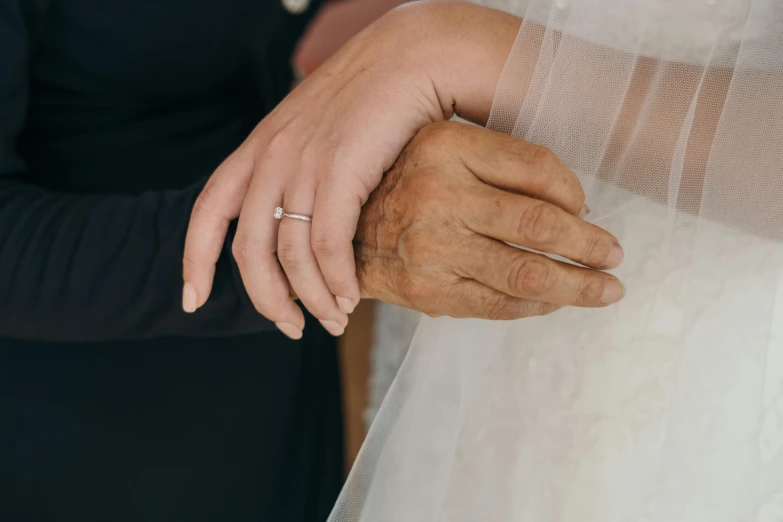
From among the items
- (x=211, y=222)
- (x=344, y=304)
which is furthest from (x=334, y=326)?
(x=211, y=222)

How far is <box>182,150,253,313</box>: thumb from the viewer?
55 cm

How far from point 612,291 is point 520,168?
10 cm

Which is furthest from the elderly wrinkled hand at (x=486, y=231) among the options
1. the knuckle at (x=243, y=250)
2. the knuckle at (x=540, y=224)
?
the knuckle at (x=243, y=250)

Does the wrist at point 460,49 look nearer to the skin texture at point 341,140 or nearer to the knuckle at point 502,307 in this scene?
the skin texture at point 341,140

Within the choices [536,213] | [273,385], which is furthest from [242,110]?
[536,213]

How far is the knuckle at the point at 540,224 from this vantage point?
0.41 m

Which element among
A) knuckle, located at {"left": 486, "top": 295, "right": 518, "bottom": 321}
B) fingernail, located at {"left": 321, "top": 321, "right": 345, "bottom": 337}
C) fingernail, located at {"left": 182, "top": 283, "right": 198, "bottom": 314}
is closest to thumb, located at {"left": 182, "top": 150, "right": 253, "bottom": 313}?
fingernail, located at {"left": 182, "top": 283, "right": 198, "bottom": 314}

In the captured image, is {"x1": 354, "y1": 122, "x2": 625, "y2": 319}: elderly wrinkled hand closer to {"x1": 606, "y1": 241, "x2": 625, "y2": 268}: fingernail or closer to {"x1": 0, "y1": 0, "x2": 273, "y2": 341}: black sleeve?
{"x1": 606, "y1": 241, "x2": 625, "y2": 268}: fingernail

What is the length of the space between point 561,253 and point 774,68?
0.17 meters

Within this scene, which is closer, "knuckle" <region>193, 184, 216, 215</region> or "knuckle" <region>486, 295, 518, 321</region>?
"knuckle" <region>486, 295, 518, 321</region>

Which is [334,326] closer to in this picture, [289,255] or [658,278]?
[289,255]

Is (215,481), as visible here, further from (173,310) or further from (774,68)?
(774,68)

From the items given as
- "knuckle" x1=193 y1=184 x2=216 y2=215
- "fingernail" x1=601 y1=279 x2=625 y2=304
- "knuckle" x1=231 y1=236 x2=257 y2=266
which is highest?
"fingernail" x1=601 y1=279 x2=625 y2=304

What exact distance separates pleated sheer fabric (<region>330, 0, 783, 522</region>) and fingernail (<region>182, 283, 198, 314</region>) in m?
0.21
